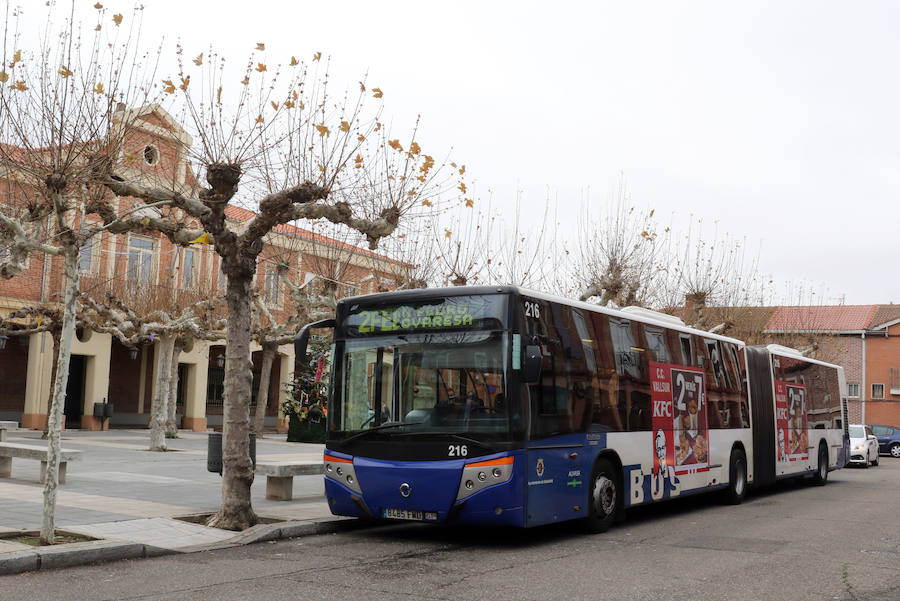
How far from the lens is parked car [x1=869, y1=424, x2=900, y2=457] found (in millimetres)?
39406

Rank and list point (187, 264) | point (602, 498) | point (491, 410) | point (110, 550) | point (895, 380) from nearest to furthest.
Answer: point (110, 550) < point (491, 410) < point (602, 498) < point (187, 264) < point (895, 380)

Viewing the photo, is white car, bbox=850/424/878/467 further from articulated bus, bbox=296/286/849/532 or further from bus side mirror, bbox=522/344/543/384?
bus side mirror, bbox=522/344/543/384

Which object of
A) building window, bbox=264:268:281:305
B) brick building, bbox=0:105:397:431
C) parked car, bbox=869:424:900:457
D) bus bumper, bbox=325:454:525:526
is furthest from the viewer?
parked car, bbox=869:424:900:457

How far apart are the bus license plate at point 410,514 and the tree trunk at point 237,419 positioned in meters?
1.79

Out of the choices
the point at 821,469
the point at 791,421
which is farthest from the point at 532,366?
the point at 821,469

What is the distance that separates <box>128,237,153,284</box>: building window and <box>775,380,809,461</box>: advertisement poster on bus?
2087 centimetres

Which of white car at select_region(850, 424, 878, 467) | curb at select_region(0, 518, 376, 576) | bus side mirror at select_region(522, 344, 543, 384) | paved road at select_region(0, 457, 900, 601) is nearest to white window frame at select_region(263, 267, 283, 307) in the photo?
white car at select_region(850, 424, 878, 467)

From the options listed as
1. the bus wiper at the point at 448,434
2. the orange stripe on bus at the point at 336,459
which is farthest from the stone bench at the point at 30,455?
the bus wiper at the point at 448,434

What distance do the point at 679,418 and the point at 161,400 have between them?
47.9ft

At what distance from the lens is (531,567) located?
27.9ft

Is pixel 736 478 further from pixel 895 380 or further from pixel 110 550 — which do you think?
pixel 895 380

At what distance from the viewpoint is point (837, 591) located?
7477 millimetres

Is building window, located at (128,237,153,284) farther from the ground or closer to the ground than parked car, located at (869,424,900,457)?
farther from the ground

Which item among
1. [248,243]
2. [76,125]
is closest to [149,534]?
[248,243]
